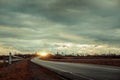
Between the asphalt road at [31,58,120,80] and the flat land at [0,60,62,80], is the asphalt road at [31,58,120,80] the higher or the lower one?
the higher one

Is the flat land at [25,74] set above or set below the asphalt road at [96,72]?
below

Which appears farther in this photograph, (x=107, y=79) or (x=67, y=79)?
(x=67, y=79)

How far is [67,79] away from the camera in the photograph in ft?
65.0

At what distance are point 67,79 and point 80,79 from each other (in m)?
1.27

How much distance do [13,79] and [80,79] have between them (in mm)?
5246

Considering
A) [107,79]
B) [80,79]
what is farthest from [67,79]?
[107,79]

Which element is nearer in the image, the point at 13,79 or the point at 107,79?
the point at 107,79

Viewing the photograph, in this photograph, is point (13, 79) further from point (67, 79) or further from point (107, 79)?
point (107, 79)

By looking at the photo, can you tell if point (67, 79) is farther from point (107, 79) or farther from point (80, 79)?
point (107, 79)

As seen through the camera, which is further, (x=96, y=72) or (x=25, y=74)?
(x=96, y=72)

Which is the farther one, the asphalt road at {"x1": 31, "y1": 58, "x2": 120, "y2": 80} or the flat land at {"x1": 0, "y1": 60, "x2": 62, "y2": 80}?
the flat land at {"x1": 0, "y1": 60, "x2": 62, "y2": 80}

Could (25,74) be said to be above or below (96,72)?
below

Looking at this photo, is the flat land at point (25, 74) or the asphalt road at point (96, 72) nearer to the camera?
the asphalt road at point (96, 72)

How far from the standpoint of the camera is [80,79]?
1898 centimetres
